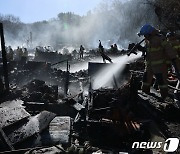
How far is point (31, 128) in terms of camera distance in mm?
5434

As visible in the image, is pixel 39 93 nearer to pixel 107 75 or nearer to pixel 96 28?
pixel 107 75

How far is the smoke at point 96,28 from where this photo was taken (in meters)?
52.5

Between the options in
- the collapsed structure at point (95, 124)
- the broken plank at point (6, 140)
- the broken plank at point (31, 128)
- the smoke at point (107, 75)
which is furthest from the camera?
the smoke at point (107, 75)

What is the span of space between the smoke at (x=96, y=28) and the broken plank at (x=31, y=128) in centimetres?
3921

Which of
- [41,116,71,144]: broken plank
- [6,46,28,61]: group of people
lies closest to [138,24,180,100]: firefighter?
[41,116,71,144]: broken plank

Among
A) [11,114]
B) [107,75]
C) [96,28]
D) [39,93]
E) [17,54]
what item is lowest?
[11,114]

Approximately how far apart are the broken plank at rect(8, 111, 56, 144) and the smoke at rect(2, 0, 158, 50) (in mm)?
39213

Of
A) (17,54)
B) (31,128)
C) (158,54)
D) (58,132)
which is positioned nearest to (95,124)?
(58,132)

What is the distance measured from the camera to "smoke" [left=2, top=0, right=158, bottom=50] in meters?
52.5

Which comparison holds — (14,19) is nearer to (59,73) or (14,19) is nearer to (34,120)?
(59,73)

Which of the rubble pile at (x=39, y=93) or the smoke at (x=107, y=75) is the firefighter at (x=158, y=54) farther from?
the rubble pile at (x=39, y=93)

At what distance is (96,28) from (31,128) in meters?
63.9

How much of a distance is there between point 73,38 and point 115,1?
52.0ft

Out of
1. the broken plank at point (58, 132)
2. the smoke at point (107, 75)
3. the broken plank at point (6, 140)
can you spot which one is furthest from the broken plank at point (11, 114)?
the smoke at point (107, 75)
